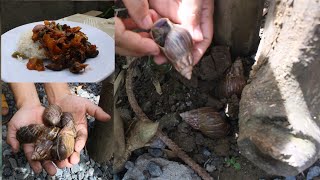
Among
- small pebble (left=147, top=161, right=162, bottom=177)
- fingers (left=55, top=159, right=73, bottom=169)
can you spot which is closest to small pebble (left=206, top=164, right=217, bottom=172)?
small pebble (left=147, top=161, right=162, bottom=177)

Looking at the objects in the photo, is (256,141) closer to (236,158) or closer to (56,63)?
(236,158)

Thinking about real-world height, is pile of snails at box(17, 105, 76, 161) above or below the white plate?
below

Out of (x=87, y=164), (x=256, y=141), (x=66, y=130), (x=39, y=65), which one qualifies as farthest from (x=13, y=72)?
(x=256, y=141)

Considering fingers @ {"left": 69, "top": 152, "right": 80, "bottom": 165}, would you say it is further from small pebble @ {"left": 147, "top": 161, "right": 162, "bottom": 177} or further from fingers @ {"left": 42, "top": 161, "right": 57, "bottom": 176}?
small pebble @ {"left": 147, "top": 161, "right": 162, "bottom": 177}

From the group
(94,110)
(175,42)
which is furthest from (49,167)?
(175,42)

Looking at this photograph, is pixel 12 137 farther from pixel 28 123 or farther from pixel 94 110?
pixel 94 110

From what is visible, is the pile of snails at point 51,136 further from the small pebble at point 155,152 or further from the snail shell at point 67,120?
the small pebble at point 155,152

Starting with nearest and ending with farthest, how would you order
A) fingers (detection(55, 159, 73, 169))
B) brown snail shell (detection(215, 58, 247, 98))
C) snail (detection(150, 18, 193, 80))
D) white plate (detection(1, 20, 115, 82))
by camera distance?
white plate (detection(1, 20, 115, 82)) < fingers (detection(55, 159, 73, 169)) < snail (detection(150, 18, 193, 80)) < brown snail shell (detection(215, 58, 247, 98))
